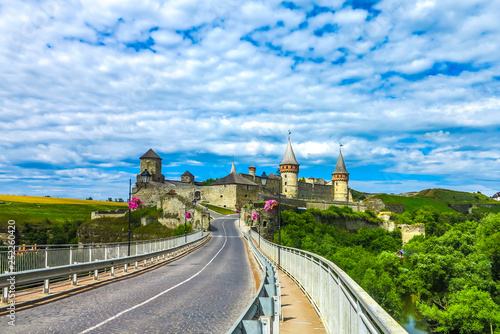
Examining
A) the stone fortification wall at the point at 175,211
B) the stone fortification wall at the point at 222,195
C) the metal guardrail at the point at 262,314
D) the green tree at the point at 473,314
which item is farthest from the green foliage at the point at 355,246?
the metal guardrail at the point at 262,314

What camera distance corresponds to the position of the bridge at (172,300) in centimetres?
556

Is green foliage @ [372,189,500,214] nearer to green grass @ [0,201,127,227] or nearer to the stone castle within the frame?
the stone castle

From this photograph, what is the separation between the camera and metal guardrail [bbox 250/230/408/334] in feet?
11.6

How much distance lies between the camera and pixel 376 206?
117 m

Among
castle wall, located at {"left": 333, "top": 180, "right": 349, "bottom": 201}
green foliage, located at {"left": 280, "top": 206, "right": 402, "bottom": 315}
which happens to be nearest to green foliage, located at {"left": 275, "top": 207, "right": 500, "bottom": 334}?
green foliage, located at {"left": 280, "top": 206, "right": 402, "bottom": 315}

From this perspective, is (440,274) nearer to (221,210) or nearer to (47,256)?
(47,256)

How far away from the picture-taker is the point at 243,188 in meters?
108

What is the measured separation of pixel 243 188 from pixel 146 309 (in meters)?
97.7

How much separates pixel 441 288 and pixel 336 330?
45300 mm

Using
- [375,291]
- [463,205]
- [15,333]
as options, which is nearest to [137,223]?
[375,291]

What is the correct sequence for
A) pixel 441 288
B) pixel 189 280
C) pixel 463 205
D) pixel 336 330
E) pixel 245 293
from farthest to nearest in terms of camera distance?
pixel 463 205 → pixel 441 288 → pixel 189 280 → pixel 245 293 → pixel 336 330

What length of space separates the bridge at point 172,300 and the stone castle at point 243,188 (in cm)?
7621

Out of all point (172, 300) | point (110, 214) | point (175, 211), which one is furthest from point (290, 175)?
point (172, 300)

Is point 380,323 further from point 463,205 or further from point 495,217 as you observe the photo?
point 463,205
